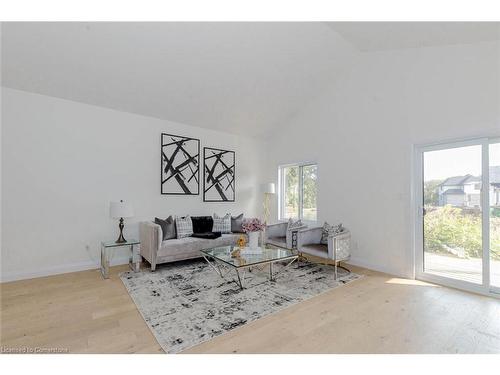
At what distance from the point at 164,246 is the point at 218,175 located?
2.15 metres

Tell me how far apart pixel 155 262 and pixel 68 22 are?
3371 millimetres

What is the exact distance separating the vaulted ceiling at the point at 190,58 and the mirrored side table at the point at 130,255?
2.36 m

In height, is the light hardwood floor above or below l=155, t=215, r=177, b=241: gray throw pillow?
below

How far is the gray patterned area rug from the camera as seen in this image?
7.29 ft

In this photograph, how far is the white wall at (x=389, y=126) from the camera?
10.5ft

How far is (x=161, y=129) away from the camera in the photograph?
4.79 m

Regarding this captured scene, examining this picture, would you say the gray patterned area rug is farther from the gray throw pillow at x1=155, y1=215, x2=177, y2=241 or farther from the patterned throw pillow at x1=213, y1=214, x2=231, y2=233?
the patterned throw pillow at x1=213, y1=214, x2=231, y2=233

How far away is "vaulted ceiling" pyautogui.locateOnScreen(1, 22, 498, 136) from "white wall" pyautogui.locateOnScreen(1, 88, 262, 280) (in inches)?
12.0

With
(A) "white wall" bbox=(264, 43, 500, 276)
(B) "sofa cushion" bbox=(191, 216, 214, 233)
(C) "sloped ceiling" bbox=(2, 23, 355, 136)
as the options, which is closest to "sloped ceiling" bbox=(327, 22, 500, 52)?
(A) "white wall" bbox=(264, 43, 500, 276)

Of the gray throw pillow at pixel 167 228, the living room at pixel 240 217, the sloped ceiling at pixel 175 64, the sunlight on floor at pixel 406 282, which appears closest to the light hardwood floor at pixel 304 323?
the living room at pixel 240 217

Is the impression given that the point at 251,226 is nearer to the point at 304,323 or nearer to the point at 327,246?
the point at 327,246
